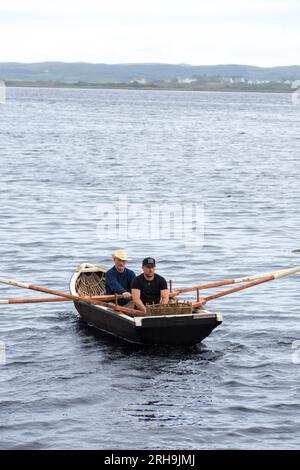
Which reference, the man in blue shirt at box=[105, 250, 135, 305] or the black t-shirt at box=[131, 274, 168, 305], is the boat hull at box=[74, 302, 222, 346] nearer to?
the black t-shirt at box=[131, 274, 168, 305]

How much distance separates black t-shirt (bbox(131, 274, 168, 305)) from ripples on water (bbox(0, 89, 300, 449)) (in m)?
1.21

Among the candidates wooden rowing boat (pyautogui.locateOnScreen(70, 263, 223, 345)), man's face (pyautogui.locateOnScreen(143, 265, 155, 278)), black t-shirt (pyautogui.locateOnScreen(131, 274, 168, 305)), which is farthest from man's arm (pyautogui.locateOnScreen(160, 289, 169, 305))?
wooden rowing boat (pyautogui.locateOnScreen(70, 263, 223, 345))

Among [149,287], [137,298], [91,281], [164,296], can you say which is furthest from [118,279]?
[91,281]

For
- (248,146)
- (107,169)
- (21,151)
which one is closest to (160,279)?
(107,169)

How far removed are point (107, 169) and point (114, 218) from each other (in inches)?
1067

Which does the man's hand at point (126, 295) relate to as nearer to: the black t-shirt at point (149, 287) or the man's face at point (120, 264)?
the black t-shirt at point (149, 287)

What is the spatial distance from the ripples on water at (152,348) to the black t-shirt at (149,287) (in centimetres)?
121

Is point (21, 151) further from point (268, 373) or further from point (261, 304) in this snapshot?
point (268, 373)

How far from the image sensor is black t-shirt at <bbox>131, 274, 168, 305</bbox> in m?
23.8

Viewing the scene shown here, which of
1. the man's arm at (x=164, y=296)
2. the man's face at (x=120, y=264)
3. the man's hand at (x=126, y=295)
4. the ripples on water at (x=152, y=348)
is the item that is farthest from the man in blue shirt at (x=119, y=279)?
the man's arm at (x=164, y=296)

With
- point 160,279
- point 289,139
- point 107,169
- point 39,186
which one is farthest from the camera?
point 289,139

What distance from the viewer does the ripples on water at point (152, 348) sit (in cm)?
1903

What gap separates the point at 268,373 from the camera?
22203mm

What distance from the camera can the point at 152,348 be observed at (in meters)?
23.6
